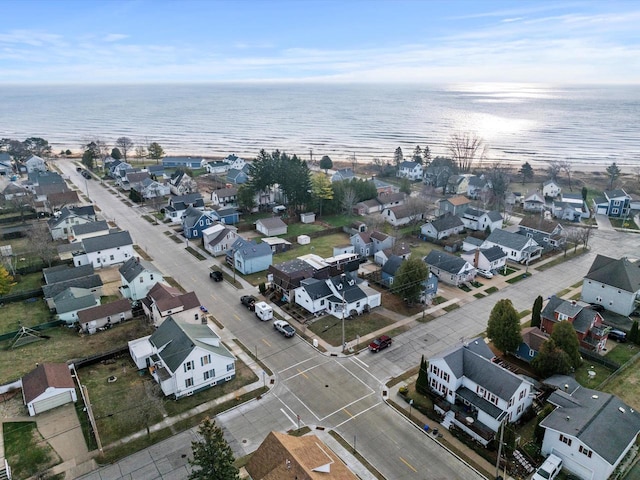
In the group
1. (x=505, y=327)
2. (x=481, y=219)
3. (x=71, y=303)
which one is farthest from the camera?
(x=481, y=219)

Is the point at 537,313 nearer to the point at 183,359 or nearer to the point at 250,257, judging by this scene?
the point at 250,257

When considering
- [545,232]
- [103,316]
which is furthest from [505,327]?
[103,316]

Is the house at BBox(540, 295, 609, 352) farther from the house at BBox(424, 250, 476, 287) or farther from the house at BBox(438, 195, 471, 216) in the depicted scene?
the house at BBox(438, 195, 471, 216)

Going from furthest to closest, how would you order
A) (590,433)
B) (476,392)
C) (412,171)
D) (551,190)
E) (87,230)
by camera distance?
(412,171) < (551,190) < (87,230) < (476,392) < (590,433)

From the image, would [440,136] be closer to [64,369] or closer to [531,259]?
[531,259]

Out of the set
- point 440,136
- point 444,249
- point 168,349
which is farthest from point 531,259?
point 440,136

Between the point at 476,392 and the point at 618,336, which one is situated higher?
the point at 476,392

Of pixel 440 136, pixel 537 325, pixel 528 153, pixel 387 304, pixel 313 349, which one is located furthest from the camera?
pixel 440 136
